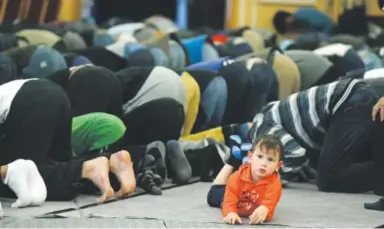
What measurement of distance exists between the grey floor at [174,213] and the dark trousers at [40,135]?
0.30 ft

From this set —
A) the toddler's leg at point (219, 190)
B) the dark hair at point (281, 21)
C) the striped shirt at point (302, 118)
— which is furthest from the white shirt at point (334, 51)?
the dark hair at point (281, 21)

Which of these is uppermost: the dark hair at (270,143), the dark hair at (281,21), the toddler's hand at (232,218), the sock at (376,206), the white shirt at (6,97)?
the white shirt at (6,97)

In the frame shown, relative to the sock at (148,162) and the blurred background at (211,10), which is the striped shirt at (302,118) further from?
the blurred background at (211,10)

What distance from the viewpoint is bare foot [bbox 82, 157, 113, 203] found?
148 inches

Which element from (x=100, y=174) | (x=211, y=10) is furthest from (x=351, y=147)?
(x=211, y=10)

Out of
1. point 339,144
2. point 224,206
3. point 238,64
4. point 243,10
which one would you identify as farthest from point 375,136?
point 243,10

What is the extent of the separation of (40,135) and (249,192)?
3.20ft

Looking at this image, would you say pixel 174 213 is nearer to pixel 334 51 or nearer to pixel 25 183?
pixel 25 183

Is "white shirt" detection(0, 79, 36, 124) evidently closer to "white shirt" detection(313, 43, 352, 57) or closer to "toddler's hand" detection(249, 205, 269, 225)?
"toddler's hand" detection(249, 205, 269, 225)

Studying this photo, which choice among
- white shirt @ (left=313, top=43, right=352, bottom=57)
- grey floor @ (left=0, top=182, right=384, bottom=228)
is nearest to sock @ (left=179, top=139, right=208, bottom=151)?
grey floor @ (left=0, top=182, right=384, bottom=228)

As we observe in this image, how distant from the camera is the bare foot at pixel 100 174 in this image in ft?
12.4

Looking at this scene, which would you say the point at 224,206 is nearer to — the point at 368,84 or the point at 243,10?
the point at 368,84

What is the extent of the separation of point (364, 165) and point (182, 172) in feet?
2.94

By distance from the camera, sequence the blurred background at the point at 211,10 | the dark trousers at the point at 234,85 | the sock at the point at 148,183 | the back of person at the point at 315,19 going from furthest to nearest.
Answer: the blurred background at the point at 211,10 < the back of person at the point at 315,19 < the dark trousers at the point at 234,85 < the sock at the point at 148,183
